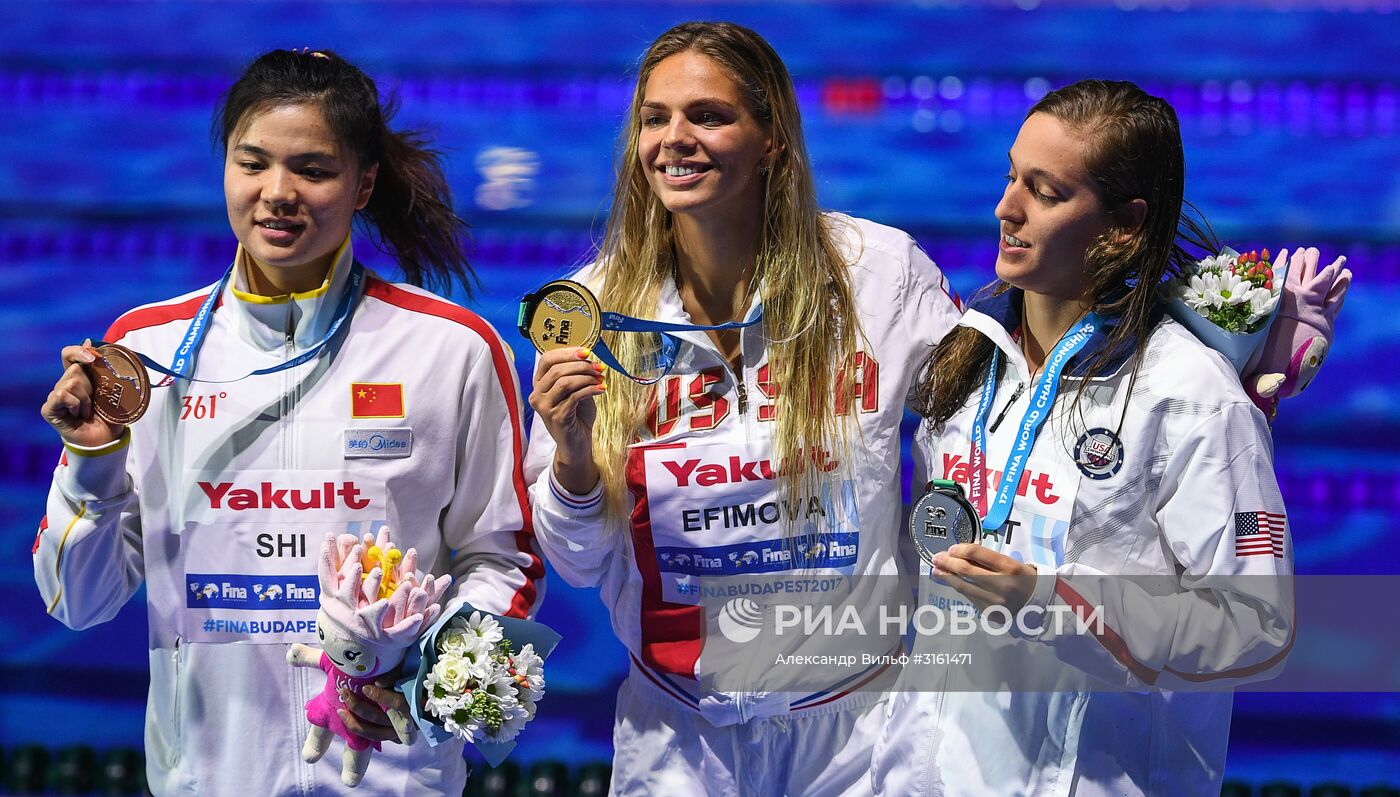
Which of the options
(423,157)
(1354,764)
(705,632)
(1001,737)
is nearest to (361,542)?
(705,632)

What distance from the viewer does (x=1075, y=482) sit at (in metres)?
2.07

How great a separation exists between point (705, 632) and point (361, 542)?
0.59 m

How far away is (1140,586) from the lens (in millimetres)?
2064

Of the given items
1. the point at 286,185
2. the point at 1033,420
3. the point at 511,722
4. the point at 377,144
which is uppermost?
the point at 377,144

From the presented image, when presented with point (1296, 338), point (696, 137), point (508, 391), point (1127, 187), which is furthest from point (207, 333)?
point (1296, 338)

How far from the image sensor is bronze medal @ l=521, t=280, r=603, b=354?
7.30 ft

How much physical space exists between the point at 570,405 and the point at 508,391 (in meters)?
0.33

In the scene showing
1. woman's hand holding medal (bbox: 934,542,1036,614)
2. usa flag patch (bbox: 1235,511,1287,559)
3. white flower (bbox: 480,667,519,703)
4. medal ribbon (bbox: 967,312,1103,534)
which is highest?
medal ribbon (bbox: 967,312,1103,534)

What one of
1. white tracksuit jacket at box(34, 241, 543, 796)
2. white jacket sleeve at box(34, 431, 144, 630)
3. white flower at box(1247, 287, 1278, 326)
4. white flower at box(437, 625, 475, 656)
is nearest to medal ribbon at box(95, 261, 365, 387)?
white tracksuit jacket at box(34, 241, 543, 796)

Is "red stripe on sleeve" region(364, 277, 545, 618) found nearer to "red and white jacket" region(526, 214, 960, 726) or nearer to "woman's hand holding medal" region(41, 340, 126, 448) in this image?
"red and white jacket" region(526, 214, 960, 726)

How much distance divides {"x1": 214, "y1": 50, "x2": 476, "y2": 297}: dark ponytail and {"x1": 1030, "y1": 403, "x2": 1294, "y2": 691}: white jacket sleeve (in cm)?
130

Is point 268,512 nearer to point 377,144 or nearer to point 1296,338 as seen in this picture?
point 377,144

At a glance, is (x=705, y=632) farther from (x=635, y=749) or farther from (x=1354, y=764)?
(x=1354, y=764)

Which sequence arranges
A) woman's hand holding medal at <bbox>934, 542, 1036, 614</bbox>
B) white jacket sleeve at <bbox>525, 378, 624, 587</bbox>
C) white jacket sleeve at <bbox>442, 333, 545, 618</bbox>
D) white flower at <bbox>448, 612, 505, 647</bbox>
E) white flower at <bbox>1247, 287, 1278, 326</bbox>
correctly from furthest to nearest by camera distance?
1. white jacket sleeve at <bbox>442, 333, 545, 618</bbox>
2. white jacket sleeve at <bbox>525, 378, 624, 587</bbox>
3. white flower at <bbox>448, 612, 505, 647</bbox>
4. white flower at <bbox>1247, 287, 1278, 326</bbox>
5. woman's hand holding medal at <bbox>934, 542, 1036, 614</bbox>
